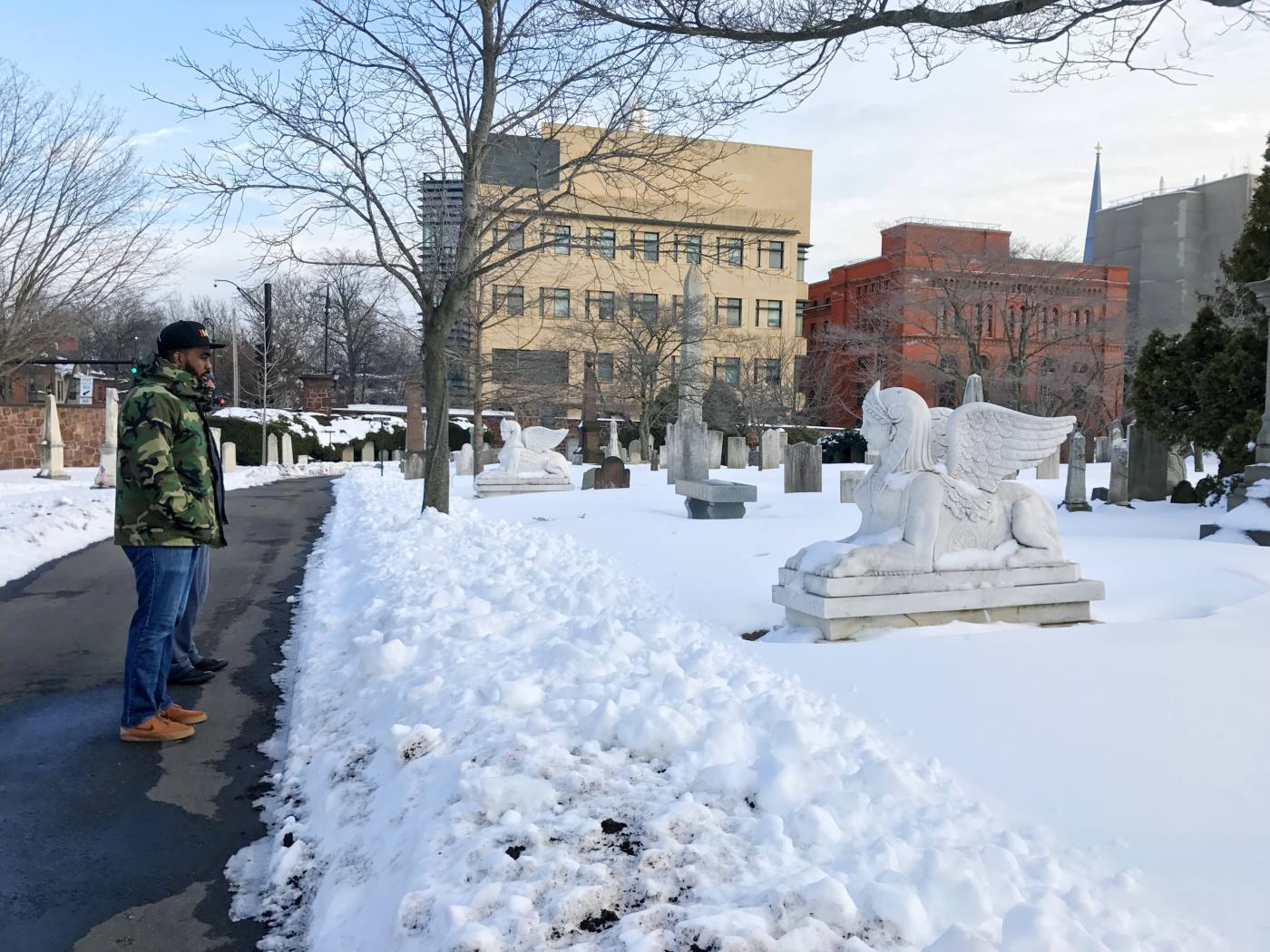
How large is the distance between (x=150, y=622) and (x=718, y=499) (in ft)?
28.5

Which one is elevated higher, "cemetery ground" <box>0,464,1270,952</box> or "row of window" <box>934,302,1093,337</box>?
"row of window" <box>934,302,1093,337</box>

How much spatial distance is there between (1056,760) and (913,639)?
1.82 meters

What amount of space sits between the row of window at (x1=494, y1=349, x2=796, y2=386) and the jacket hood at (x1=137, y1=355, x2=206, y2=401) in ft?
69.8

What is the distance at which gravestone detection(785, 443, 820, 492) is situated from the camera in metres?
16.0

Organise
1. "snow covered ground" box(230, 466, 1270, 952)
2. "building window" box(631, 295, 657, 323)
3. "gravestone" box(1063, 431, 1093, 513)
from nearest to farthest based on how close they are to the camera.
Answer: "snow covered ground" box(230, 466, 1270, 952)
"gravestone" box(1063, 431, 1093, 513)
"building window" box(631, 295, 657, 323)

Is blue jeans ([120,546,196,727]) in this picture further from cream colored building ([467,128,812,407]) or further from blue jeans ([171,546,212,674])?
cream colored building ([467,128,812,407])

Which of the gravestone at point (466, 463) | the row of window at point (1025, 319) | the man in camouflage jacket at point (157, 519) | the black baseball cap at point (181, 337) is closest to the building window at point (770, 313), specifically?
the row of window at point (1025, 319)

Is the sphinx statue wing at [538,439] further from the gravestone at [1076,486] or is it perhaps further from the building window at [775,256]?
the building window at [775,256]

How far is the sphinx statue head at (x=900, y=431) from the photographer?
610cm

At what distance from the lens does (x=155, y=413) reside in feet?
14.8

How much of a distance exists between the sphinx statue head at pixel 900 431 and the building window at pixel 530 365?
66.7 feet

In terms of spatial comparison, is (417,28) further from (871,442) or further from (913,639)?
(913,639)

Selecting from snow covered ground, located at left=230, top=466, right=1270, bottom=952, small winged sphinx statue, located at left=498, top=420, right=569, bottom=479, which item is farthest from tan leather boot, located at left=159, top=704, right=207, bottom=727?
small winged sphinx statue, located at left=498, top=420, right=569, bottom=479

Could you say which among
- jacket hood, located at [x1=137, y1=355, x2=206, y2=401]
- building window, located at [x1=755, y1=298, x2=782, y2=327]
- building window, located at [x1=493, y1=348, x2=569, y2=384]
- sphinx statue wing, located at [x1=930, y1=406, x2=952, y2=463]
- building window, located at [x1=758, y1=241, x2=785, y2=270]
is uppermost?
building window, located at [x1=758, y1=241, x2=785, y2=270]
